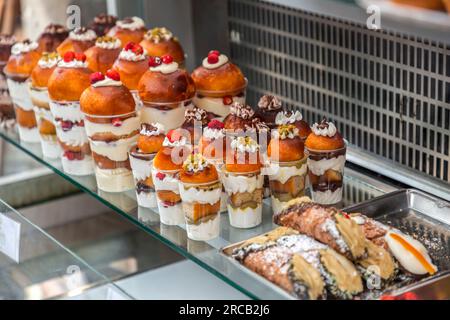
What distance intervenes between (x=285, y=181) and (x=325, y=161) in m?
0.12

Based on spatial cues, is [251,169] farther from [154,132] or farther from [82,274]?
[82,274]

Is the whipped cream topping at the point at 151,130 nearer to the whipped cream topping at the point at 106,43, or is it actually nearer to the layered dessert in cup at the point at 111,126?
the layered dessert in cup at the point at 111,126

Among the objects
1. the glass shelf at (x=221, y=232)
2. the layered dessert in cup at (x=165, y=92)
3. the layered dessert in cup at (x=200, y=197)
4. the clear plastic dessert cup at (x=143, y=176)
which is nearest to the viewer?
the glass shelf at (x=221, y=232)

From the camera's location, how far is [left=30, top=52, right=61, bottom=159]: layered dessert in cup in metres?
2.61

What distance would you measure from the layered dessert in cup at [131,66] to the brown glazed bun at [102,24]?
1.35 ft

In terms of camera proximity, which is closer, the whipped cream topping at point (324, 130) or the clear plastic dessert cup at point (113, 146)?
the whipped cream topping at point (324, 130)

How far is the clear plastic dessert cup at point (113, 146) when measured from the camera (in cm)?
236

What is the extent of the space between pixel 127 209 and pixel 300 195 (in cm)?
46

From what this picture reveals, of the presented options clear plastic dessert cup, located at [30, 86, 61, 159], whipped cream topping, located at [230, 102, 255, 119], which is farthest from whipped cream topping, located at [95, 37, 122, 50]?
whipped cream topping, located at [230, 102, 255, 119]

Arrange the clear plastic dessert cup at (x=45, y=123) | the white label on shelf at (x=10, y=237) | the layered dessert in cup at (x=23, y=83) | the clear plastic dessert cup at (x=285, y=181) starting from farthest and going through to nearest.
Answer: the white label on shelf at (x=10, y=237)
the layered dessert in cup at (x=23, y=83)
the clear plastic dessert cup at (x=45, y=123)
the clear plastic dessert cup at (x=285, y=181)

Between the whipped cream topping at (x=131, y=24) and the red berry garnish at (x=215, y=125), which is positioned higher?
the whipped cream topping at (x=131, y=24)

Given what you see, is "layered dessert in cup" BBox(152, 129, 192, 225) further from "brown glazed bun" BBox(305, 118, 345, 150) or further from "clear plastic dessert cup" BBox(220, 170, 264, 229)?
"brown glazed bun" BBox(305, 118, 345, 150)

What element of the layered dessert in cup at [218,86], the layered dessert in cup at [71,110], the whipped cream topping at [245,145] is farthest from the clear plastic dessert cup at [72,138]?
the whipped cream topping at [245,145]

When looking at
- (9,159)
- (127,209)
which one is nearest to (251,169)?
(127,209)
